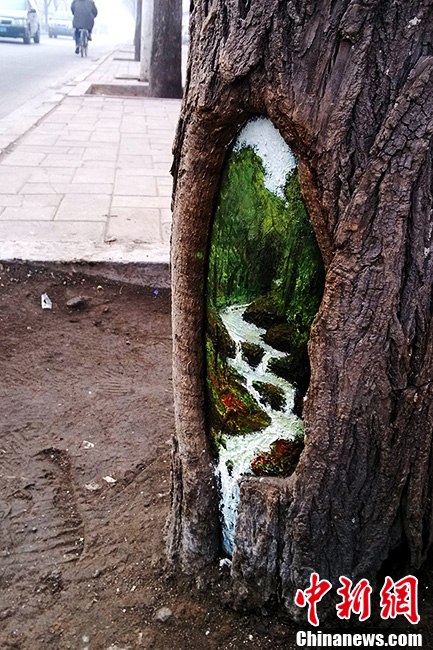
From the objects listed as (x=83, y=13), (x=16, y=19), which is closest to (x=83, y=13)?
(x=83, y=13)

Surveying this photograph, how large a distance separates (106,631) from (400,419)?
0.88 m

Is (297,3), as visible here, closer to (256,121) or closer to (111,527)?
(256,121)

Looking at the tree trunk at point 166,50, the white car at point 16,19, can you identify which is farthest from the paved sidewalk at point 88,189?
the white car at point 16,19

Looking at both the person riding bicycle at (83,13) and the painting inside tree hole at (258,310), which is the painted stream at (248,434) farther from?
the person riding bicycle at (83,13)

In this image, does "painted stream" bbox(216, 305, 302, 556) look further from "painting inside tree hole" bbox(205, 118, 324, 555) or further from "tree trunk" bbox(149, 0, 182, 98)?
"tree trunk" bbox(149, 0, 182, 98)

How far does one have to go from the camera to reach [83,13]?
63.5 feet

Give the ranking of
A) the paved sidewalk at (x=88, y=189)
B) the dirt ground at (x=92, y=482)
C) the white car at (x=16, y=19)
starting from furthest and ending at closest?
the white car at (x=16, y=19) → the paved sidewalk at (x=88, y=189) → the dirt ground at (x=92, y=482)

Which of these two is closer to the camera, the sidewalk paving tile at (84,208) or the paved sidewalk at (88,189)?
the paved sidewalk at (88,189)

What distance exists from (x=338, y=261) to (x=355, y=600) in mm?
832

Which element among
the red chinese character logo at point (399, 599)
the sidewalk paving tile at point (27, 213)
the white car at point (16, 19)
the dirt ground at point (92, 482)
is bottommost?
the dirt ground at point (92, 482)

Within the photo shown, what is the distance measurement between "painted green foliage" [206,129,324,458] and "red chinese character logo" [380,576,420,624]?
1.70 feet

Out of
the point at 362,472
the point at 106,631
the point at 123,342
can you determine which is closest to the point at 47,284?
the point at 123,342

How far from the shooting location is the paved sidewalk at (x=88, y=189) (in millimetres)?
3633

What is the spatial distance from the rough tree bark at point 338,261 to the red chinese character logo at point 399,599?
7cm
